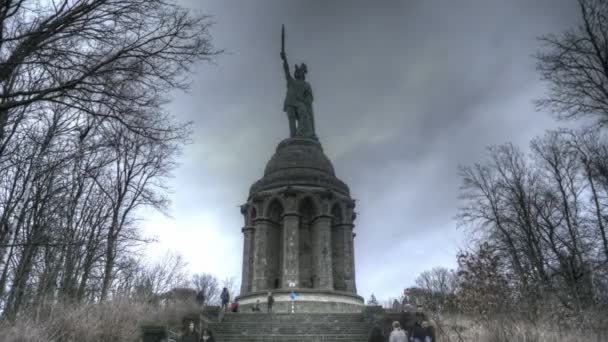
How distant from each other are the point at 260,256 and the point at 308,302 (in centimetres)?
413

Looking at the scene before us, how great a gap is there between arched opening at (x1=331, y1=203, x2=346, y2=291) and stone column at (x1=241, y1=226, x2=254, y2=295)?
4939 millimetres

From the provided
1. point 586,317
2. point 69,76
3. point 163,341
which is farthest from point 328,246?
point 69,76

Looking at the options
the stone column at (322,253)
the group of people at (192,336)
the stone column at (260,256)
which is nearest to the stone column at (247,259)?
the stone column at (260,256)

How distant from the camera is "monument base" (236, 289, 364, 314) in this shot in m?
20.3

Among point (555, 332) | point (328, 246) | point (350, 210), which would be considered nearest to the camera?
point (555, 332)

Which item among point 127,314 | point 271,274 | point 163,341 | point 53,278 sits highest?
point 271,274

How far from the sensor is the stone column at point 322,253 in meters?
21.7

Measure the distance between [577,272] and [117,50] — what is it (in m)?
20.6

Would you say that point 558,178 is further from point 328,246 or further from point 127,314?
point 127,314

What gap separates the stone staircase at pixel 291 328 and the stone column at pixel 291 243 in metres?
5.84

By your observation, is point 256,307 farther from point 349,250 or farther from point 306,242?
point 349,250

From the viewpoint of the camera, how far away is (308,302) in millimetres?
20406

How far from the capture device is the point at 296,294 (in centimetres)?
2059

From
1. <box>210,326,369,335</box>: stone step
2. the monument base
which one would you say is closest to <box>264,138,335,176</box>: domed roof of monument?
the monument base
